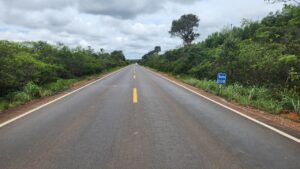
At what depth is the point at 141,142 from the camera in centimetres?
608

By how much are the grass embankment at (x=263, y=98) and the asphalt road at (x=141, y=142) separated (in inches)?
107

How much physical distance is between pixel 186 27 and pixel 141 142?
7646 centimetres

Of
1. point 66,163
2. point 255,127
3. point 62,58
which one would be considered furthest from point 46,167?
point 62,58

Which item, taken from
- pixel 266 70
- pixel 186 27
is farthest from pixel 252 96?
pixel 186 27

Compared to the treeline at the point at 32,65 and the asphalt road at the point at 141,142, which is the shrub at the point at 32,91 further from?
the asphalt road at the point at 141,142

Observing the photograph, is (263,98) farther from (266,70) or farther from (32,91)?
(32,91)

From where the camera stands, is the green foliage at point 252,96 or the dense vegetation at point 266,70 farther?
the dense vegetation at point 266,70

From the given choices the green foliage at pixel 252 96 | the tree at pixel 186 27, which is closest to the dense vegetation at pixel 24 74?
the green foliage at pixel 252 96

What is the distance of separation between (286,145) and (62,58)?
2839 centimetres

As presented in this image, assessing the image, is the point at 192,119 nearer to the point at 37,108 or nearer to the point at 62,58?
the point at 37,108

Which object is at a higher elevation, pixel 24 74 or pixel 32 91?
pixel 24 74

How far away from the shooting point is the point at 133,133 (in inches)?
268

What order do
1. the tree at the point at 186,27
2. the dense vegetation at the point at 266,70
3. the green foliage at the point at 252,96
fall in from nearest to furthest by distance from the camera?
1. the green foliage at the point at 252,96
2. the dense vegetation at the point at 266,70
3. the tree at the point at 186,27

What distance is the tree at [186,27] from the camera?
79688 mm
